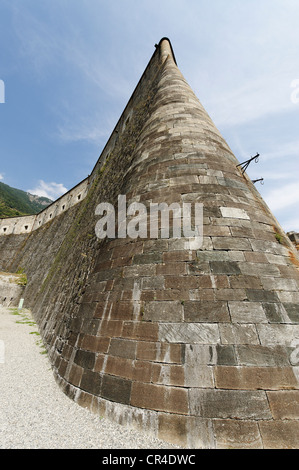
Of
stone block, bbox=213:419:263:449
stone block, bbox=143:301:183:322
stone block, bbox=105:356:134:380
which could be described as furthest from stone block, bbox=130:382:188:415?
stone block, bbox=143:301:183:322

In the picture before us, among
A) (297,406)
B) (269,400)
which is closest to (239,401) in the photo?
(269,400)

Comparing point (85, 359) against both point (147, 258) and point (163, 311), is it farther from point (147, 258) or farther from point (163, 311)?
point (147, 258)

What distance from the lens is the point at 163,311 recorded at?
2564mm

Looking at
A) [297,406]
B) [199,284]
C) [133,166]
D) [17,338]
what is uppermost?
[133,166]

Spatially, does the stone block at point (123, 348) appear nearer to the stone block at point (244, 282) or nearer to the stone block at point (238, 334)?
the stone block at point (238, 334)

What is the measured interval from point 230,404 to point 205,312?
0.87 m

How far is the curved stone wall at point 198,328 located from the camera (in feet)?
6.32

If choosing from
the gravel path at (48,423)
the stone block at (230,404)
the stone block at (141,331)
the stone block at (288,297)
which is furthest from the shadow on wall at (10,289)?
the stone block at (288,297)

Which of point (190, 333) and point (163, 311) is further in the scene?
point (163, 311)

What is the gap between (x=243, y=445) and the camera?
1.76 meters

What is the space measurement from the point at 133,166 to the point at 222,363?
14.5 feet

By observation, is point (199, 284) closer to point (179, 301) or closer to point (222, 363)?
point (179, 301)

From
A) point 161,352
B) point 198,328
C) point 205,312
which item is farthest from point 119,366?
point 205,312

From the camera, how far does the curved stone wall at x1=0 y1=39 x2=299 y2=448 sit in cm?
193
